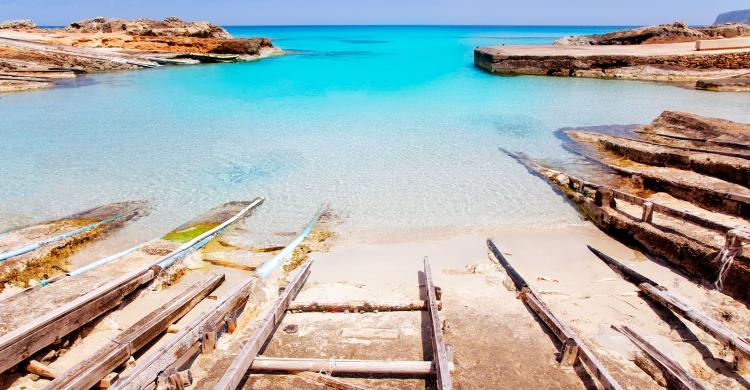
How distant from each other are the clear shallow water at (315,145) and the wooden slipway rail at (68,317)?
290cm

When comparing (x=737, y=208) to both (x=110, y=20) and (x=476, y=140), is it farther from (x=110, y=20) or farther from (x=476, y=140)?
(x=110, y=20)

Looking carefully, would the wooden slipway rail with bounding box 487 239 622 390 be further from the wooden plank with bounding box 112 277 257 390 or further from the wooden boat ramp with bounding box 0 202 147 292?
the wooden boat ramp with bounding box 0 202 147 292

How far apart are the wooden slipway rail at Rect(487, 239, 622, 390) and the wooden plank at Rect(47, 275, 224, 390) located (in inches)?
166

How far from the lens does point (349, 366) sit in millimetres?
3881

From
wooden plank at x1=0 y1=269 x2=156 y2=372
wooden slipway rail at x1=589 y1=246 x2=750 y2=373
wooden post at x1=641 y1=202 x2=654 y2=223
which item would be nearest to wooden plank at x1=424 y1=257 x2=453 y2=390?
wooden slipway rail at x1=589 y1=246 x2=750 y2=373

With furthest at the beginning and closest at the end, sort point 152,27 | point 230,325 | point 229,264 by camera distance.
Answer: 1. point 152,27
2. point 229,264
3. point 230,325

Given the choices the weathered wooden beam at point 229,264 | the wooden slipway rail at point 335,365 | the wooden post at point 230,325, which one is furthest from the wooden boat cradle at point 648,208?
the weathered wooden beam at point 229,264

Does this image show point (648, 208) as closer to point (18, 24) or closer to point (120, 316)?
point (120, 316)

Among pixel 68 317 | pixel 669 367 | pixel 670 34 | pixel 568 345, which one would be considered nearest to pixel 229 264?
pixel 68 317

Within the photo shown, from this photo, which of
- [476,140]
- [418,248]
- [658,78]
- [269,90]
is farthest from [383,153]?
[658,78]

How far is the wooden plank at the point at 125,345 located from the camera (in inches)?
142

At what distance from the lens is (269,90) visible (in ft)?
86.7

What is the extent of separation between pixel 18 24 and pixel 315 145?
6789cm

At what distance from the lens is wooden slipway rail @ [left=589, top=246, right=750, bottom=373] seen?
156 inches
